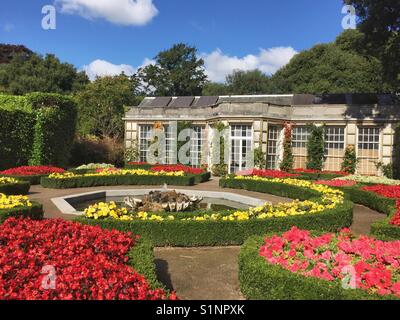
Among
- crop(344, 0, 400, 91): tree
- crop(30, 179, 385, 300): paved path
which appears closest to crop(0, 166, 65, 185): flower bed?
crop(30, 179, 385, 300): paved path

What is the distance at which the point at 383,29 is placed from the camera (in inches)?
701

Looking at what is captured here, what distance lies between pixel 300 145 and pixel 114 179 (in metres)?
12.7

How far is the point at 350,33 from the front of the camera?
40.8m

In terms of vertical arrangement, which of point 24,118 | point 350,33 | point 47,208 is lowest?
point 47,208

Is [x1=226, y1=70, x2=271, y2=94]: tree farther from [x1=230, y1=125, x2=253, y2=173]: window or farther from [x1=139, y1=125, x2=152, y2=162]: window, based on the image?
[x1=230, y1=125, x2=253, y2=173]: window

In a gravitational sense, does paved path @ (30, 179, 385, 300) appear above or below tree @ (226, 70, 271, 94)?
below

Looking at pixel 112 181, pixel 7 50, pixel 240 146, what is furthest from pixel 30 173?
pixel 7 50

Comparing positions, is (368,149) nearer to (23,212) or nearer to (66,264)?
(23,212)

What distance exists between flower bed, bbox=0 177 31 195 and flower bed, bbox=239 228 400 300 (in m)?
10.1

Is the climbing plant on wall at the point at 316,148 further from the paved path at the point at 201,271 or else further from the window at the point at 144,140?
the paved path at the point at 201,271

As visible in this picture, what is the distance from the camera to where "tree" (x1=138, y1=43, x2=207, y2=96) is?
52031 millimetres

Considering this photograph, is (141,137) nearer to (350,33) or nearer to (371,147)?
(371,147)
